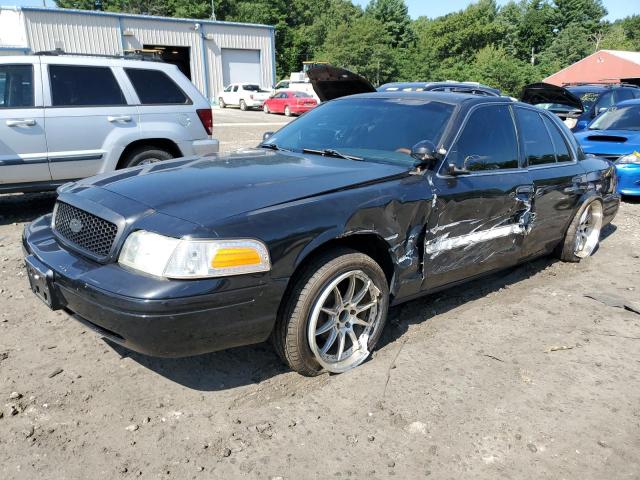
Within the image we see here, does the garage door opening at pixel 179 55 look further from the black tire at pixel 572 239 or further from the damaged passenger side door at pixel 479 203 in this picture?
the damaged passenger side door at pixel 479 203

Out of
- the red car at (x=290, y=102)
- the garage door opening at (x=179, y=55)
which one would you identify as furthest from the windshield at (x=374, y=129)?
the garage door opening at (x=179, y=55)

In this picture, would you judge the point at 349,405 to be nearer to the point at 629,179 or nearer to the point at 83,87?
the point at 83,87

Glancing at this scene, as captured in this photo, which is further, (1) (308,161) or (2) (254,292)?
(1) (308,161)

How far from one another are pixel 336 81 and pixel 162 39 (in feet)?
83.4

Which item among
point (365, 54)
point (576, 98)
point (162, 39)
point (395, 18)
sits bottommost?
point (576, 98)

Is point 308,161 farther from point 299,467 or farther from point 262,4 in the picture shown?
point 262,4

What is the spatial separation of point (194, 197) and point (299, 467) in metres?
1.45

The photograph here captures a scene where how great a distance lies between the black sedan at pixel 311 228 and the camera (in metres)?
2.61

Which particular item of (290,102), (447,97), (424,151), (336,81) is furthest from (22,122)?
(290,102)

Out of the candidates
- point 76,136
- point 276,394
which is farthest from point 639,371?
point 76,136

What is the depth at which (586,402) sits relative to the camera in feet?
10.1

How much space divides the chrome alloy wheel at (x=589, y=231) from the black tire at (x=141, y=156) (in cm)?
492

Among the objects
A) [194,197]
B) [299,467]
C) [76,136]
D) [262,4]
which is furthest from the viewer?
[262,4]

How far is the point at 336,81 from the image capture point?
388 inches
